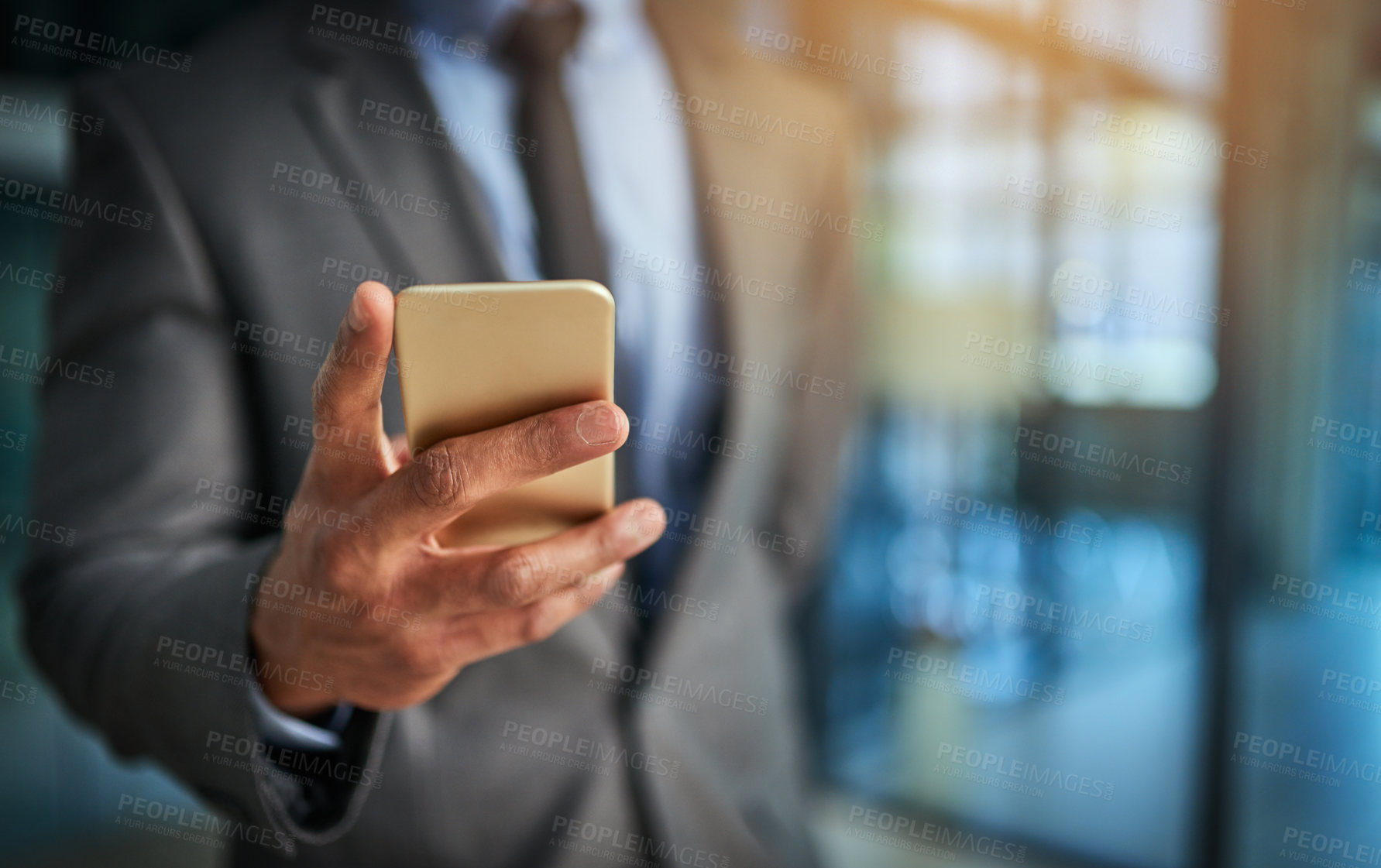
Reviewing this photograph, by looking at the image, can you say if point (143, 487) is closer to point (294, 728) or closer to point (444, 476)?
point (294, 728)

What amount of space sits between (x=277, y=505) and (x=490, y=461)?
28.9 inches

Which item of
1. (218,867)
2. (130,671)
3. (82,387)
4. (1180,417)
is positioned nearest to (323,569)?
(130,671)

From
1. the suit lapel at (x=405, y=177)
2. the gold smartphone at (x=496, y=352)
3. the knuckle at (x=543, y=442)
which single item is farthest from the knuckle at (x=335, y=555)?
the suit lapel at (x=405, y=177)

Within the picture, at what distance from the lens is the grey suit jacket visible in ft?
3.59

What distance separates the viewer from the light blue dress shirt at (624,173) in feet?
4.49

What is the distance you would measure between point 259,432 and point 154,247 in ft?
0.97

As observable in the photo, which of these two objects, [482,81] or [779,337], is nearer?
[482,81]

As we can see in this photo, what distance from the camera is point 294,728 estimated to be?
41.7 inches

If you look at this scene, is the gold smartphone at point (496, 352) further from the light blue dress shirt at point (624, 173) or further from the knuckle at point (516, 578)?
the light blue dress shirt at point (624, 173)

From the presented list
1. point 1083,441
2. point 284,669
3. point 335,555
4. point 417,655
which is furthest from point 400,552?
point 1083,441

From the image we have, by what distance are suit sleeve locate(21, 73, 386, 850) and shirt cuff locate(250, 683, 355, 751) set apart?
2cm

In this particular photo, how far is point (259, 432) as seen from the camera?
1.28 meters

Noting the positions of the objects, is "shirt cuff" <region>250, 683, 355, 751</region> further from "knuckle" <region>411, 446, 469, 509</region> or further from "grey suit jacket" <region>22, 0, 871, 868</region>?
"knuckle" <region>411, 446, 469, 509</region>

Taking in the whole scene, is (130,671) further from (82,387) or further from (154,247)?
(154,247)
